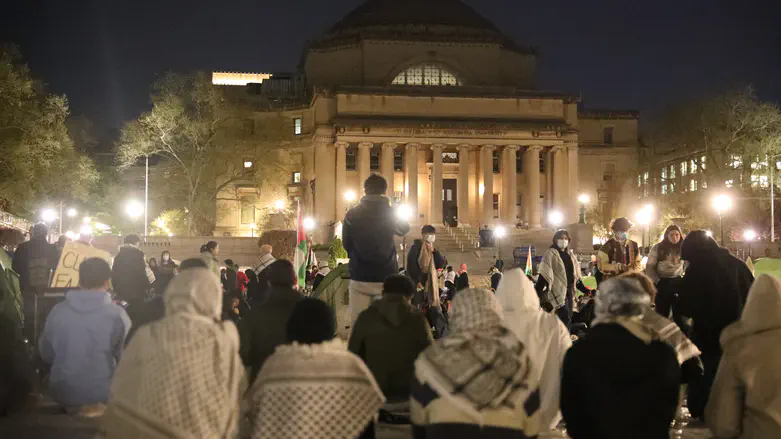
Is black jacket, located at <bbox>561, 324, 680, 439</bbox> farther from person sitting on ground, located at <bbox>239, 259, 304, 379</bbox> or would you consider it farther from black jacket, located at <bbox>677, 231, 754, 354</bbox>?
black jacket, located at <bbox>677, 231, 754, 354</bbox>

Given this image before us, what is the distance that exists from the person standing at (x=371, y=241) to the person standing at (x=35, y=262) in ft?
18.6

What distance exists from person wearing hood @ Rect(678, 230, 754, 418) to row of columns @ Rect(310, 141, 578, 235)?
157 ft

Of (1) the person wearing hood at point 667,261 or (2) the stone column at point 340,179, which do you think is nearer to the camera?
(1) the person wearing hood at point 667,261

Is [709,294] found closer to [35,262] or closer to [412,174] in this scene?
[35,262]

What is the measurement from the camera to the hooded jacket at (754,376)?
6.39 m

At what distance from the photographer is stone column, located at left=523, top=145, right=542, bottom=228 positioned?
59.4 metres

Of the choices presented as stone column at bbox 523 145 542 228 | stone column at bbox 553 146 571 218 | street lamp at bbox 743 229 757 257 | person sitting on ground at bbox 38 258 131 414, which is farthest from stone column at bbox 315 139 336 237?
person sitting on ground at bbox 38 258 131 414

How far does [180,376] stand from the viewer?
5.55 m

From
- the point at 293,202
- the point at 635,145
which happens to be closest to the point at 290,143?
the point at 293,202

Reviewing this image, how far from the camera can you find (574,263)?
13.0 meters

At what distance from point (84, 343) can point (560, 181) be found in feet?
179

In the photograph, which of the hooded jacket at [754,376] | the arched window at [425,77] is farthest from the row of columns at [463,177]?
the hooded jacket at [754,376]

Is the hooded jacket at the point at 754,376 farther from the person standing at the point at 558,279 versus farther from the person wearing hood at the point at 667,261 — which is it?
the person standing at the point at 558,279

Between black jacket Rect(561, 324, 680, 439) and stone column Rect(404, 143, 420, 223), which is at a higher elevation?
stone column Rect(404, 143, 420, 223)
